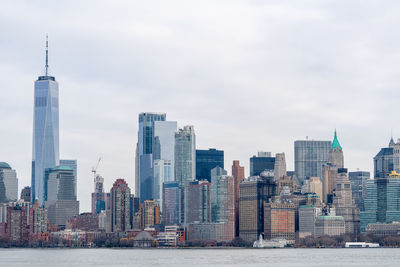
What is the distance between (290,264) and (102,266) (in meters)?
41.2

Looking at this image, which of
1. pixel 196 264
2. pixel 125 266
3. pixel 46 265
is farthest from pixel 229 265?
pixel 46 265

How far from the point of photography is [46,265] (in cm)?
19912

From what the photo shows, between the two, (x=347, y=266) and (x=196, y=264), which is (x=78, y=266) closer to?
(x=196, y=264)

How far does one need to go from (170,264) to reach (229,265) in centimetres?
1387

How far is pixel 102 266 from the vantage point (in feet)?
628

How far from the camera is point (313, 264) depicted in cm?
19412

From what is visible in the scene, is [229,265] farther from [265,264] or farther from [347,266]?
[347,266]

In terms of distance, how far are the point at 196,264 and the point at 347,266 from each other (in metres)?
33.1

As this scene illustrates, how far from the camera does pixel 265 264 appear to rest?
19775cm

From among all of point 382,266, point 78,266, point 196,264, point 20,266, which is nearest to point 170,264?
point 196,264

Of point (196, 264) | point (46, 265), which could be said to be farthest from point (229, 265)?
point (46, 265)

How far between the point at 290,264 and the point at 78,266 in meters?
46.2

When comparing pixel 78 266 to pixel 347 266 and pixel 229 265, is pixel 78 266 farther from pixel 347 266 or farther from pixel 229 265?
pixel 347 266

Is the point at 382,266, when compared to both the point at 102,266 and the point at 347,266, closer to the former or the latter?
the point at 347,266
